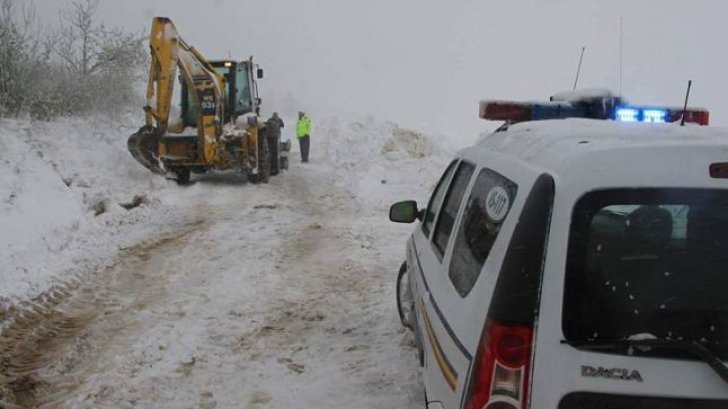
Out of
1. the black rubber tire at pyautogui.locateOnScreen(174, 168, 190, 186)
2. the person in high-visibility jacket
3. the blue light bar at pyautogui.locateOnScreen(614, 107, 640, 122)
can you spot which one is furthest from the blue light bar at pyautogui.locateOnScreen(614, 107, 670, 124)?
the person in high-visibility jacket

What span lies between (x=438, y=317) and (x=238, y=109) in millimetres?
13726

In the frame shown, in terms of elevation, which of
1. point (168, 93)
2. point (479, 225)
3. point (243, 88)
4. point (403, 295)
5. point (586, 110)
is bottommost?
point (403, 295)

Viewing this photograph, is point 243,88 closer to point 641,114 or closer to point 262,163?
point 262,163

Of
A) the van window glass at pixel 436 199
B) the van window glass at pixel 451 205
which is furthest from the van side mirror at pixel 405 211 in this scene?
the van window glass at pixel 451 205

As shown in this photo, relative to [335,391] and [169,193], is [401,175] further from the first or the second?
[335,391]

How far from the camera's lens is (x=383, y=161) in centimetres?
1842

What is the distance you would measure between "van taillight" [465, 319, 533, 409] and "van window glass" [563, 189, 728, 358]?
168 millimetres

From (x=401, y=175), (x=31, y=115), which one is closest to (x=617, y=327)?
(x=401, y=175)

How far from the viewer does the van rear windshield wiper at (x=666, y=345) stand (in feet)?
6.11

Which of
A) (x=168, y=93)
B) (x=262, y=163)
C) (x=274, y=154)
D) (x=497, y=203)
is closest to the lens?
(x=497, y=203)

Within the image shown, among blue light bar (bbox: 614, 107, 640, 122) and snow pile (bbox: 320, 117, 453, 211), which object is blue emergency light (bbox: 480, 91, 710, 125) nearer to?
blue light bar (bbox: 614, 107, 640, 122)

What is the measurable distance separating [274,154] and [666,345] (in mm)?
14821

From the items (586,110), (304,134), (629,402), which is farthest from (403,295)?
(304,134)

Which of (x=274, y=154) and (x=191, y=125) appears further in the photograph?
(x=274, y=154)
